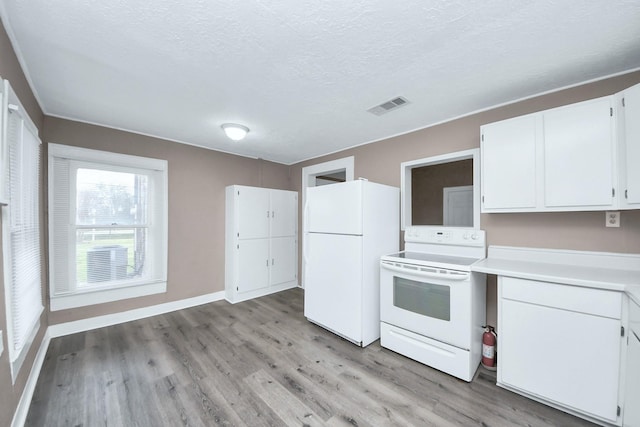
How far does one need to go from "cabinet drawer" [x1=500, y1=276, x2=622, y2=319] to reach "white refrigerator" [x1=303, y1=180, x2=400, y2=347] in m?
1.16

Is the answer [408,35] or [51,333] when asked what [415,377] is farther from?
[51,333]

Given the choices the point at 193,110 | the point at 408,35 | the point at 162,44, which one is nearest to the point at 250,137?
the point at 193,110

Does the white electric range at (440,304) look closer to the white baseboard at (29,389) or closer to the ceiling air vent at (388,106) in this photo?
the ceiling air vent at (388,106)

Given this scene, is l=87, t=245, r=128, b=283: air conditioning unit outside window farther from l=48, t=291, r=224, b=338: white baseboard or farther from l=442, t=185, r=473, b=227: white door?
l=442, t=185, r=473, b=227: white door

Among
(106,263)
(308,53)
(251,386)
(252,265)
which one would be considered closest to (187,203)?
(106,263)

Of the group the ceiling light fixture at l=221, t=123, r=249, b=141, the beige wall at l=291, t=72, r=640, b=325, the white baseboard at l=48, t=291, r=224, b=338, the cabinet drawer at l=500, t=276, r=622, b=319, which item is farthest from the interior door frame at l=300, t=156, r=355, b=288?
the cabinet drawer at l=500, t=276, r=622, b=319

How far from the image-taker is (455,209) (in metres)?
4.34

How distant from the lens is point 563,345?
161 cm

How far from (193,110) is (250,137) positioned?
0.88 meters

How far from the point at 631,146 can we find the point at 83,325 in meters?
5.07

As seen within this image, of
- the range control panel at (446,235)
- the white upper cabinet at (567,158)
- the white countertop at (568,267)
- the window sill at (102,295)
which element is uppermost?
the white upper cabinet at (567,158)

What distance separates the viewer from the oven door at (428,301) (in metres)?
1.98

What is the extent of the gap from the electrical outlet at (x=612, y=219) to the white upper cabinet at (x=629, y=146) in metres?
0.27

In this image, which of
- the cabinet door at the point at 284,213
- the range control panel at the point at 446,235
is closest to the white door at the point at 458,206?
the range control panel at the point at 446,235
